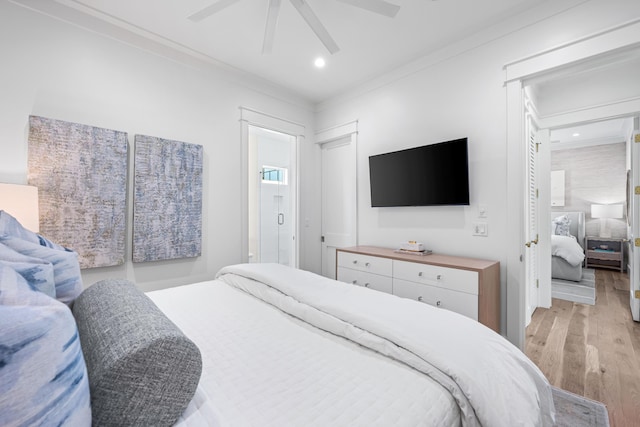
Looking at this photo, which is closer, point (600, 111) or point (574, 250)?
point (600, 111)

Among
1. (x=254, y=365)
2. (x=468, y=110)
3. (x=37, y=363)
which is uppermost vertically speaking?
(x=468, y=110)

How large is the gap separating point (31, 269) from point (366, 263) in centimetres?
244

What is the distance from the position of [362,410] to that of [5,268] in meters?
0.92

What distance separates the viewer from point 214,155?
9.80 ft

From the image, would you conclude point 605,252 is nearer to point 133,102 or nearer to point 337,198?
point 337,198

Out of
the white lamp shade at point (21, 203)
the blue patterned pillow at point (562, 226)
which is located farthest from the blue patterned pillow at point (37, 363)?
the blue patterned pillow at point (562, 226)

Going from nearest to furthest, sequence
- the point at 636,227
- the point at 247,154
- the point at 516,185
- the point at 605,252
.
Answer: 1. the point at 516,185
2. the point at 636,227
3. the point at 247,154
4. the point at 605,252

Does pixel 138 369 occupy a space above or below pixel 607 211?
below

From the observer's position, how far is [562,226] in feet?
19.2

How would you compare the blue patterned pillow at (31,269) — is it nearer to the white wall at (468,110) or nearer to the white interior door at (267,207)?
the white wall at (468,110)

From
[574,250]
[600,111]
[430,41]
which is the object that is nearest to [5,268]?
[430,41]

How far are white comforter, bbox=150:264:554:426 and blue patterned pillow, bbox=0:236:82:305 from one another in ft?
1.52

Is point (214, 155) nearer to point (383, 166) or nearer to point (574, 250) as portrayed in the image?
point (383, 166)

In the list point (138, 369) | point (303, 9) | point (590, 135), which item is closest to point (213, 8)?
point (303, 9)
